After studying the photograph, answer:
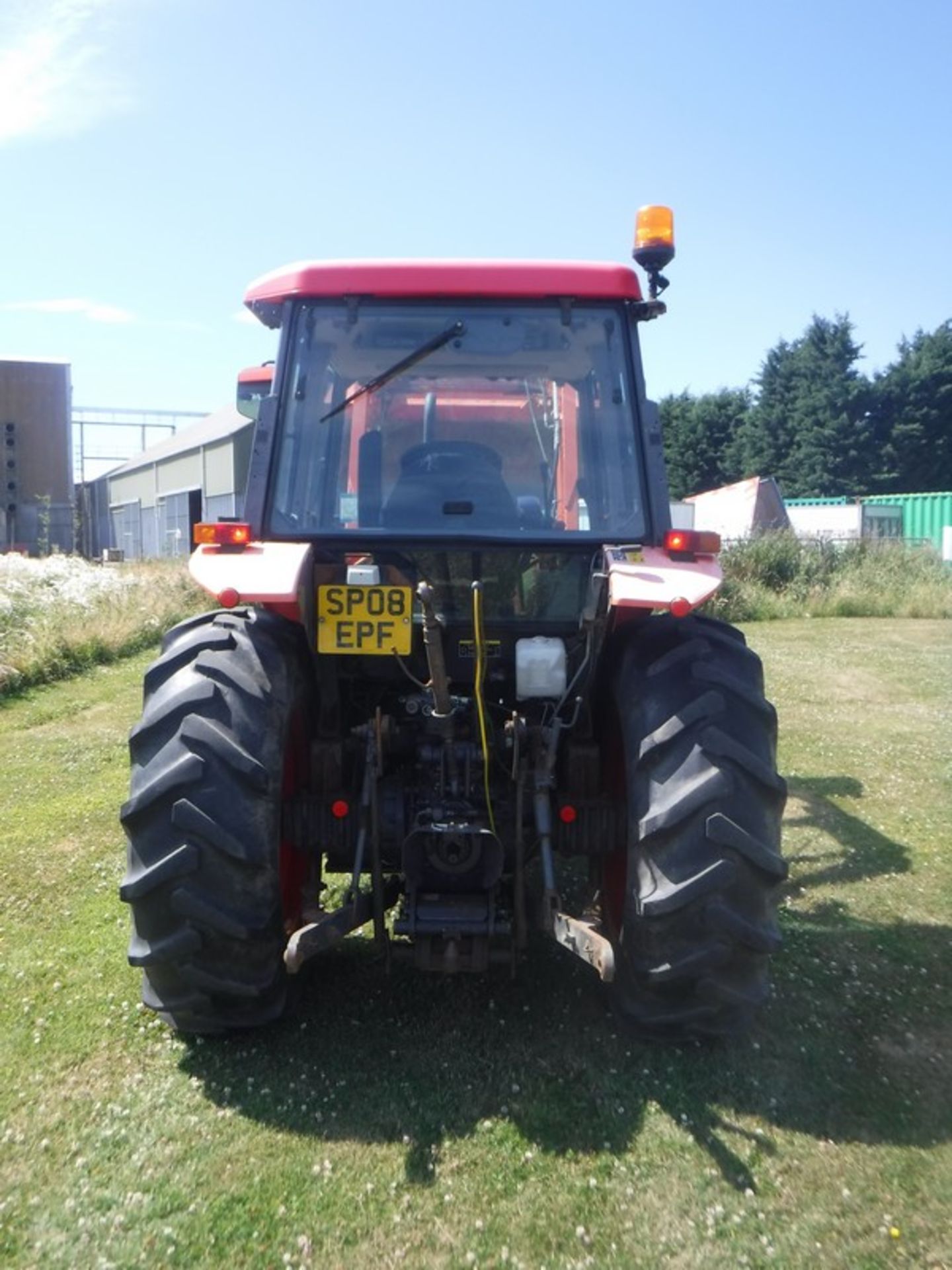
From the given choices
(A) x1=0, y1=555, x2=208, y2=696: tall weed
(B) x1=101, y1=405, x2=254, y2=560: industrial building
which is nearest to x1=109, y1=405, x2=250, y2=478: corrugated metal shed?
(B) x1=101, y1=405, x2=254, y2=560: industrial building

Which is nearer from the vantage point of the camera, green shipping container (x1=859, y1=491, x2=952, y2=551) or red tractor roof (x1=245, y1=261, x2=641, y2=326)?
red tractor roof (x1=245, y1=261, x2=641, y2=326)

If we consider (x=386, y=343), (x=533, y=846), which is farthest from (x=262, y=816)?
(x=386, y=343)

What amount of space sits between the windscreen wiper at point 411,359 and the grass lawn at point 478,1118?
6.75 ft

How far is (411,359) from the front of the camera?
12.4ft

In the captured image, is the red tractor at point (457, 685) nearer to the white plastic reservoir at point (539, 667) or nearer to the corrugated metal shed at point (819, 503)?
the white plastic reservoir at point (539, 667)

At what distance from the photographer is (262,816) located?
322cm

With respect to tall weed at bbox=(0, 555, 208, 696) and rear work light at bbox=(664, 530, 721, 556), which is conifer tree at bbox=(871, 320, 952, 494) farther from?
rear work light at bbox=(664, 530, 721, 556)

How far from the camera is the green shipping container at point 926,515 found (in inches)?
1106

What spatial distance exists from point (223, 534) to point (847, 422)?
43.1m

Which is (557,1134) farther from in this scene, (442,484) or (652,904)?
(442,484)

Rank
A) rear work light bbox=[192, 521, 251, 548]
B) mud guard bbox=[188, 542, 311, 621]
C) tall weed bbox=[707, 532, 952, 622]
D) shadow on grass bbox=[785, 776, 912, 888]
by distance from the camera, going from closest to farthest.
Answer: mud guard bbox=[188, 542, 311, 621] < rear work light bbox=[192, 521, 251, 548] < shadow on grass bbox=[785, 776, 912, 888] < tall weed bbox=[707, 532, 952, 622]

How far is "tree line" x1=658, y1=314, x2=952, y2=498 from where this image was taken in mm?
43062

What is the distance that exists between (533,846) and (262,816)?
0.99 m

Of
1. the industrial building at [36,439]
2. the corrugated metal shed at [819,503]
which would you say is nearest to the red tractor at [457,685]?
the industrial building at [36,439]
